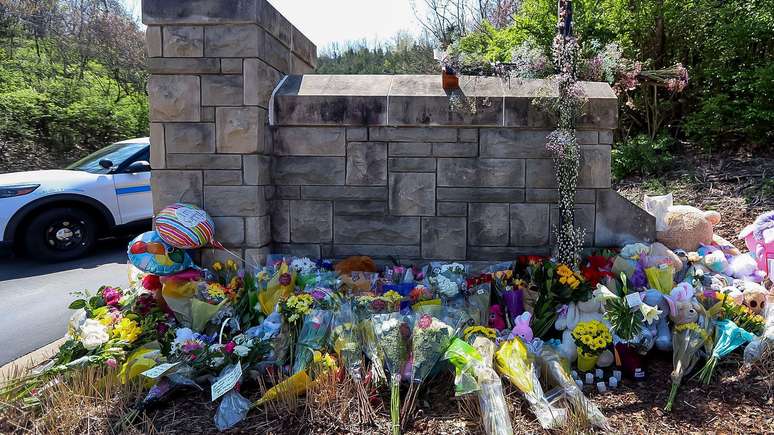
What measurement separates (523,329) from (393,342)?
31.5 inches

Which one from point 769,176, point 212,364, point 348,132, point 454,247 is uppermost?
point 348,132

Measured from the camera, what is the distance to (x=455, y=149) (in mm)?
3695

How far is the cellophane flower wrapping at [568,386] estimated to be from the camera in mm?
2234

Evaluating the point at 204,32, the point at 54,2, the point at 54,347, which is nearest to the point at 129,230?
the point at 54,347

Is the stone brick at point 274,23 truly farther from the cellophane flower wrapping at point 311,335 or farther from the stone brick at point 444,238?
the cellophane flower wrapping at point 311,335

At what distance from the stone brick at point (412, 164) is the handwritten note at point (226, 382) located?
5.96ft

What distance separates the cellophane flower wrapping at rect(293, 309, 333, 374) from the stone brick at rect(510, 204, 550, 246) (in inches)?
64.3

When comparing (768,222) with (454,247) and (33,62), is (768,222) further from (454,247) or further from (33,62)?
(33,62)

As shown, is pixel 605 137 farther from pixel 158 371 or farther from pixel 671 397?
pixel 158 371

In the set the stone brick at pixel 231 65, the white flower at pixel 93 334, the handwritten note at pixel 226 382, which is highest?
the stone brick at pixel 231 65

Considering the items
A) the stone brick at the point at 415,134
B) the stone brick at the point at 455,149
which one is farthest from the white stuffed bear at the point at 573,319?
the stone brick at the point at 415,134

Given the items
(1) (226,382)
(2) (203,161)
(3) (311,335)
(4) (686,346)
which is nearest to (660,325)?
(4) (686,346)

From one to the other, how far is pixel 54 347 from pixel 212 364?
146 cm

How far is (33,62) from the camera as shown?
13438 mm
